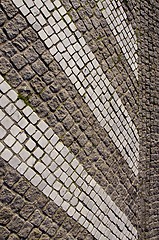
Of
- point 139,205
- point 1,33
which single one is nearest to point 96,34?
point 1,33

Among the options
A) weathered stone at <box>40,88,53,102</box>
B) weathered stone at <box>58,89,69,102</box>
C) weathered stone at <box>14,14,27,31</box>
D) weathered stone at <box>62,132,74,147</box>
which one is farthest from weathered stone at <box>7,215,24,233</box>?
weathered stone at <box>14,14,27,31</box>

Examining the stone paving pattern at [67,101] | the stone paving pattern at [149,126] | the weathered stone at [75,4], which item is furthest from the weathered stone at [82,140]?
the weathered stone at [75,4]

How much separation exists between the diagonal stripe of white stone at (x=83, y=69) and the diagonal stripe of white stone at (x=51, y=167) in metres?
0.79

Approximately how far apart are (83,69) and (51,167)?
137 centimetres

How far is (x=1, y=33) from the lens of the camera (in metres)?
3.62

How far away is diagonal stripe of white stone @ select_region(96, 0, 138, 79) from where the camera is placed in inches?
204

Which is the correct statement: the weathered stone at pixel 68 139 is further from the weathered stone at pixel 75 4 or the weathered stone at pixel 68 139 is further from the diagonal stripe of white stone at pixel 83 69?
the weathered stone at pixel 75 4

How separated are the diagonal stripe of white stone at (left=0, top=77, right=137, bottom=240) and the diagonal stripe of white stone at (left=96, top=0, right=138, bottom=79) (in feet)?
6.67

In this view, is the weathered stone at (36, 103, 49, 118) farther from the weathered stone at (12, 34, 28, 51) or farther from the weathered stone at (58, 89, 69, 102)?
the weathered stone at (12, 34, 28, 51)

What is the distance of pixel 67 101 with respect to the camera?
4.41 m

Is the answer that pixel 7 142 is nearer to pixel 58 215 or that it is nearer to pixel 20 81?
pixel 20 81

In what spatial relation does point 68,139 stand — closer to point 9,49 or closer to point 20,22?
point 9,49

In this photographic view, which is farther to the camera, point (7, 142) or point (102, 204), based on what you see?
point (102, 204)

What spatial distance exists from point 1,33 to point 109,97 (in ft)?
6.75
